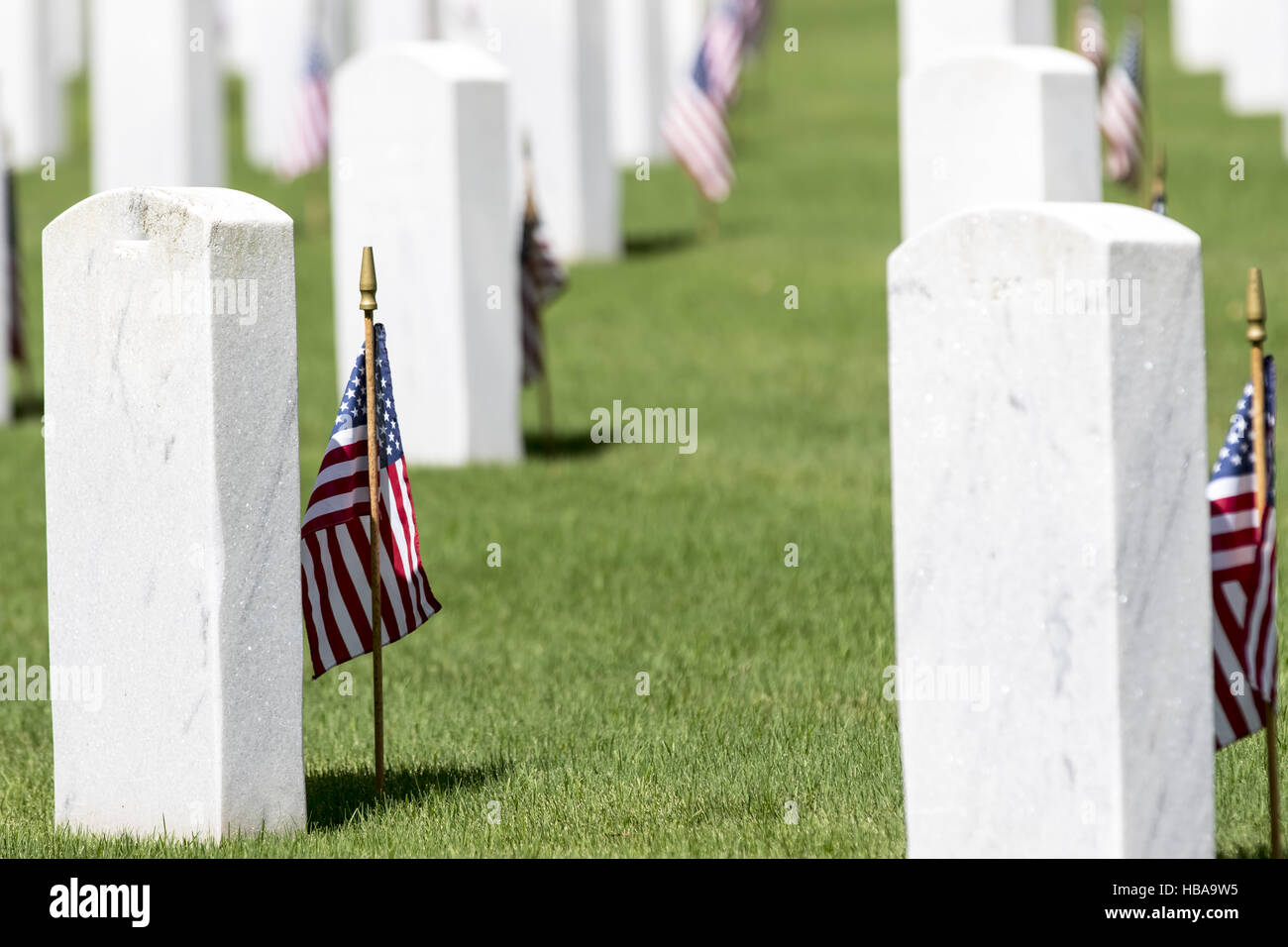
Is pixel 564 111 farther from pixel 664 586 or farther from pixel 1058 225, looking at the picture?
pixel 1058 225

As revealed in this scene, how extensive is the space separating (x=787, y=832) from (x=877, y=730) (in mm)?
1420

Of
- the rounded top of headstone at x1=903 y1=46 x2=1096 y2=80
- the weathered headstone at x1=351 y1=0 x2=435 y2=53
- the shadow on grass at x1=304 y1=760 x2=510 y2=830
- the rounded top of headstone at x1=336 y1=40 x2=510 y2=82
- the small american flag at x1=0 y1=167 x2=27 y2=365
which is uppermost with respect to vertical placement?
the weathered headstone at x1=351 y1=0 x2=435 y2=53

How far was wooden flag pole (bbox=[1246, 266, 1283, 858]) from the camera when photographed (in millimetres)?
5895

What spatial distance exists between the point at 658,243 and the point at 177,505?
651 inches

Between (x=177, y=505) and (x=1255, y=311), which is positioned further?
(x=177, y=505)

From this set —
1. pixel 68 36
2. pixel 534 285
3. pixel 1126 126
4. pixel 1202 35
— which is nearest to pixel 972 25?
pixel 1126 126

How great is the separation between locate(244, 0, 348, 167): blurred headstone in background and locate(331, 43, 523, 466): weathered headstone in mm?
16223

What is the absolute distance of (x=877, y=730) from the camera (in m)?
8.26

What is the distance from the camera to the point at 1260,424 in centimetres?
603

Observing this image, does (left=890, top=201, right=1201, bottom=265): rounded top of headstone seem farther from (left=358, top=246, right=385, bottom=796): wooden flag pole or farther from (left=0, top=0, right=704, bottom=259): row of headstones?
(left=0, top=0, right=704, bottom=259): row of headstones

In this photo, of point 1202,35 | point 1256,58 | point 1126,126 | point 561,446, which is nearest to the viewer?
point 561,446

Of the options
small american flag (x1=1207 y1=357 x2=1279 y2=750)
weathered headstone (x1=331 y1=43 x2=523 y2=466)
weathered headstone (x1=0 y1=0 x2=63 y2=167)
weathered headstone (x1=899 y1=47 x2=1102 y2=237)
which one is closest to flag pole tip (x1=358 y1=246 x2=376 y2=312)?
small american flag (x1=1207 y1=357 x2=1279 y2=750)

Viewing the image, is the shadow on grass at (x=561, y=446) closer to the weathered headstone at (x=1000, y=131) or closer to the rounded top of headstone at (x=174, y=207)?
the weathered headstone at (x=1000, y=131)

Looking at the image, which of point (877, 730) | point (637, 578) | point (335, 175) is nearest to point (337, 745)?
point (877, 730)
